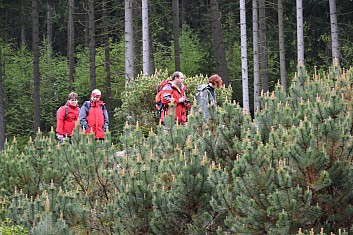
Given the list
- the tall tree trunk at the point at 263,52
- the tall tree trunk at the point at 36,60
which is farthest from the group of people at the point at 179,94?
the tall tree trunk at the point at 36,60

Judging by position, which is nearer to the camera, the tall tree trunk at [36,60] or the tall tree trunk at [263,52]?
the tall tree trunk at [36,60]

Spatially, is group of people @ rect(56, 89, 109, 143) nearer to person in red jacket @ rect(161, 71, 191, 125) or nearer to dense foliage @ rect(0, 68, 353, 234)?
person in red jacket @ rect(161, 71, 191, 125)

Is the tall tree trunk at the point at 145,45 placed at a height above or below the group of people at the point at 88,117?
above

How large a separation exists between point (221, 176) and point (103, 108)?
6.63 m

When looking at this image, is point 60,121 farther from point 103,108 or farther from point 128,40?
point 128,40

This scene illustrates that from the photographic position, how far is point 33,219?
7.38m

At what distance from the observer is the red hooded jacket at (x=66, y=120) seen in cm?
1308

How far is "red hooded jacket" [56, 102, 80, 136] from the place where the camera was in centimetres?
1308

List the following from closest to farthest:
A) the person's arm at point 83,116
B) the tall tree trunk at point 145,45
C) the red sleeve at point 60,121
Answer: the person's arm at point 83,116 < the red sleeve at point 60,121 < the tall tree trunk at point 145,45

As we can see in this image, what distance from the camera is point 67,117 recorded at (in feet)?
43.4

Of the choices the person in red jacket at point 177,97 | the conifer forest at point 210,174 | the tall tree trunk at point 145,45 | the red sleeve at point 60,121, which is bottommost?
the conifer forest at point 210,174

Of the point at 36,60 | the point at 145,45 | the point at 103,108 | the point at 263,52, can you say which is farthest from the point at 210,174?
the point at 263,52

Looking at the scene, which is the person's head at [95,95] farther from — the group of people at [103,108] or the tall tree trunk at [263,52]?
the tall tree trunk at [263,52]

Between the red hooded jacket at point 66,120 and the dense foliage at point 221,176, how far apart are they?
434cm
